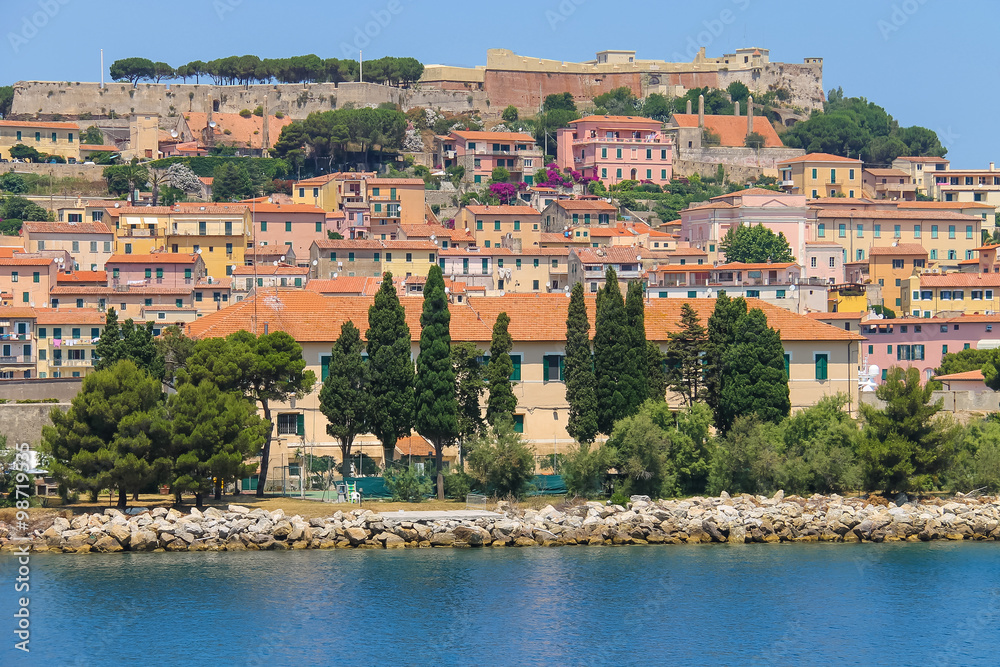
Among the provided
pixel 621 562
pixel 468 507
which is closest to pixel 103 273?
pixel 468 507

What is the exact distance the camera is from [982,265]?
2685 inches

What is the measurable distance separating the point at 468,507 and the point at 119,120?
75.6m

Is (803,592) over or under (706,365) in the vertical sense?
under

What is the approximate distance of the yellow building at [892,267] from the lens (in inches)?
2675

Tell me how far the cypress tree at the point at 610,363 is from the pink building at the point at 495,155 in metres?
55.3

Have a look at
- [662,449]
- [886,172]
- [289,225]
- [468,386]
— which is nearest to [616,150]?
[886,172]

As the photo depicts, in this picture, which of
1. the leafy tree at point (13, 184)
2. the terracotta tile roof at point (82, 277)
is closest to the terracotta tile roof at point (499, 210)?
the terracotta tile roof at point (82, 277)

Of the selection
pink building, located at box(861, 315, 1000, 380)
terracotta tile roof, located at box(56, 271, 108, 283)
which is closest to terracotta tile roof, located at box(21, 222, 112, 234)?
terracotta tile roof, located at box(56, 271, 108, 283)

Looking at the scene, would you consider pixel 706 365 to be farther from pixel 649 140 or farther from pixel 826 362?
pixel 649 140

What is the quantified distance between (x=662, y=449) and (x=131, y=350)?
12.6 m

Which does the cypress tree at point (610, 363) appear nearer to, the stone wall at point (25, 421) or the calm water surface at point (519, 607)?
the calm water surface at point (519, 607)

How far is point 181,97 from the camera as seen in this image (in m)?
102

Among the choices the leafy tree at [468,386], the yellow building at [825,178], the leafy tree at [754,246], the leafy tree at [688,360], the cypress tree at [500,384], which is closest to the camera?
the leafy tree at [468,386]

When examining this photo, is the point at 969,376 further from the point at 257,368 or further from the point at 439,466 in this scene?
the point at 257,368
